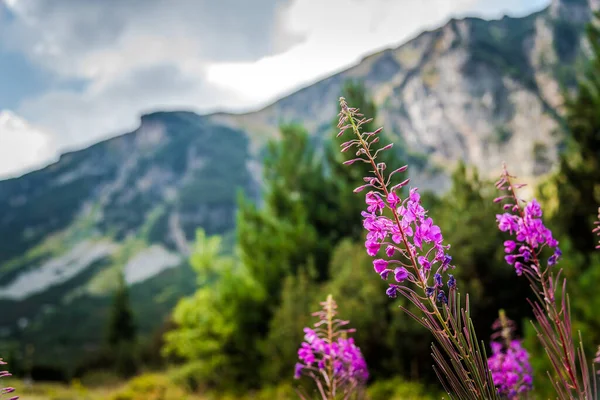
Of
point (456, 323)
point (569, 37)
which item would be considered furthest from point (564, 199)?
point (569, 37)

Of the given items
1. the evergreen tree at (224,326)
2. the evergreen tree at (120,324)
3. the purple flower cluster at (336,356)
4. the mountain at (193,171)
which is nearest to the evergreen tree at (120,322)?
the evergreen tree at (120,324)

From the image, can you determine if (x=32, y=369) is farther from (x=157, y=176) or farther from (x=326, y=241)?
(x=157, y=176)

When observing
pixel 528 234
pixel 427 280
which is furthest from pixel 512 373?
pixel 427 280

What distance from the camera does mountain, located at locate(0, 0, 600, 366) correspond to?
113 meters

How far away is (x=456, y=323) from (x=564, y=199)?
45.4 ft

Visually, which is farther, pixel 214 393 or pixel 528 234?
pixel 214 393

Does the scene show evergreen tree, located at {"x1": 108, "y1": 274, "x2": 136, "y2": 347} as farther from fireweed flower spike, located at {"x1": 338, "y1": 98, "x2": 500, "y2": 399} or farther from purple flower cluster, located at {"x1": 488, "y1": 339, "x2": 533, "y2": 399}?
fireweed flower spike, located at {"x1": 338, "y1": 98, "x2": 500, "y2": 399}

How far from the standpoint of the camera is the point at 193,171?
185375mm

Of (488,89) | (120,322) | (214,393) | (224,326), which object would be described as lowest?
(214,393)

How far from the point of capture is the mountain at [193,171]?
112938 millimetres

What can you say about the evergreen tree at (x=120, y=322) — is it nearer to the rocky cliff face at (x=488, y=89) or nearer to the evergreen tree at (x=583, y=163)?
the evergreen tree at (x=583, y=163)

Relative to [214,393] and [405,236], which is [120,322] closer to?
[214,393]

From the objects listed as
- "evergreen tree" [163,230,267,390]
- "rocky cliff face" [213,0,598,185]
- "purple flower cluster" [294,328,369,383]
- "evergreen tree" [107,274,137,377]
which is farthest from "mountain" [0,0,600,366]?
"purple flower cluster" [294,328,369,383]

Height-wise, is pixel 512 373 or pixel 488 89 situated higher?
pixel 488 89
